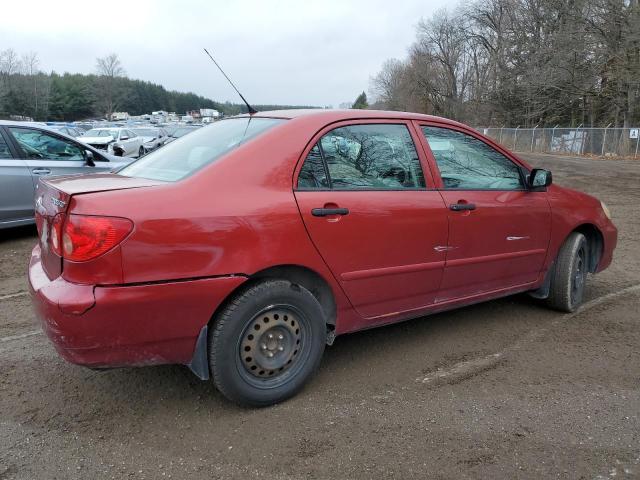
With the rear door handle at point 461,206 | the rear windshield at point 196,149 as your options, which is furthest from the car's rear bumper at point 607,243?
the rear windshield at point 196,149

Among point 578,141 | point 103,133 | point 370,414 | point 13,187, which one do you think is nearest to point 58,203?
point 370,414

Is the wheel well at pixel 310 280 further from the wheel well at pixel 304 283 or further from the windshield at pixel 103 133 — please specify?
the windshield at pixel 103 133

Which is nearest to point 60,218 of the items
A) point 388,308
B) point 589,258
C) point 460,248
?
point 388,308

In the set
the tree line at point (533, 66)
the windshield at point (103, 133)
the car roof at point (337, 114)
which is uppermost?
the tree line at point (533, 66)

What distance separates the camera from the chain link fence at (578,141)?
28.3m

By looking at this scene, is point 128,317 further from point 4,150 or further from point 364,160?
point 4,150

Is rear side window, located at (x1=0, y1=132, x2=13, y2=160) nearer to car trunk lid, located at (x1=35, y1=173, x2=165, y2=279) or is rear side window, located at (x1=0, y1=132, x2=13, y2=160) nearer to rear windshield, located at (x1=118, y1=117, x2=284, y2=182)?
rear windshield, located at (x1=118, y1=117, x2=284, y2=182)

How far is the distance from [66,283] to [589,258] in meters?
4.22

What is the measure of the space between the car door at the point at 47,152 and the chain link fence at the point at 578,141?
20116 millimetres

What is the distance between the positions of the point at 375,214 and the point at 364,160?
38 cm

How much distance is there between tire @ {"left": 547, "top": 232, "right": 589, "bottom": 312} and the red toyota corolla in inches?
17.0

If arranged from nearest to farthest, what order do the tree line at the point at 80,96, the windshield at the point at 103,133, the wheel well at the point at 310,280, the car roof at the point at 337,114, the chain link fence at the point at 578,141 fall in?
the wheel well at the point at 310,280 → the car roof at the point at 337,114 → the windshield at the point at 103,133 → the chain link fence at the point at 578,141 → the tree line at the point at 80,96

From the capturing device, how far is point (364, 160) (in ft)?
10.5

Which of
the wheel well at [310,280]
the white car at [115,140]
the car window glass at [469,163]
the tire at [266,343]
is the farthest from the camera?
the white car at [115,140]
